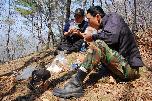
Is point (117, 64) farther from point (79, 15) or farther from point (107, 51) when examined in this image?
point (79, 15)

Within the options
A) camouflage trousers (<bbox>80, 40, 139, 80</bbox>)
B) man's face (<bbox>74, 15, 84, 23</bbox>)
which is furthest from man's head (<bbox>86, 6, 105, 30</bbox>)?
man's face (<bbox>74, 15, 84, 23</bbox>)

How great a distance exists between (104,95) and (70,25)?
4.10 metres

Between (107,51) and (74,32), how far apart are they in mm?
3445

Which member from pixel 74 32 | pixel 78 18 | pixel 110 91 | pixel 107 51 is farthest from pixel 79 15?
pixel 107 51

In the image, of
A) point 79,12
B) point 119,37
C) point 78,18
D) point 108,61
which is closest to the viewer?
point 108,61

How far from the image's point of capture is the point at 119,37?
6.36 meters

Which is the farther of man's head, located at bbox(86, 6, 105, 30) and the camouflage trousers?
man's head, located at bbox(86, 6, 105, 30)

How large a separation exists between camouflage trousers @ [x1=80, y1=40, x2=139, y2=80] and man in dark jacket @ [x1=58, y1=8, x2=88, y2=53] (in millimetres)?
3180

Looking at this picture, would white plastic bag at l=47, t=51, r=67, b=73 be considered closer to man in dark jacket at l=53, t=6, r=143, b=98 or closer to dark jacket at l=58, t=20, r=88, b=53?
dark jacket at l=58, t=20, r=88, b=53

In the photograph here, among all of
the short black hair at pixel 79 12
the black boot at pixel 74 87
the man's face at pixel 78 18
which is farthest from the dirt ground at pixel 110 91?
the man's face at pixel 78 18

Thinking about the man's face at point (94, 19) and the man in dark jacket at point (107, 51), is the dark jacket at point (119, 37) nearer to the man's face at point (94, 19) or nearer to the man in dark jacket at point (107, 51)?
the man in dark jacket at point (107, 51)

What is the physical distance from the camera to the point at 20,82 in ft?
31.0

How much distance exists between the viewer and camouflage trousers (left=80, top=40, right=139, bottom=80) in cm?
597

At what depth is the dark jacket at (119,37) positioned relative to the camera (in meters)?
6.17
